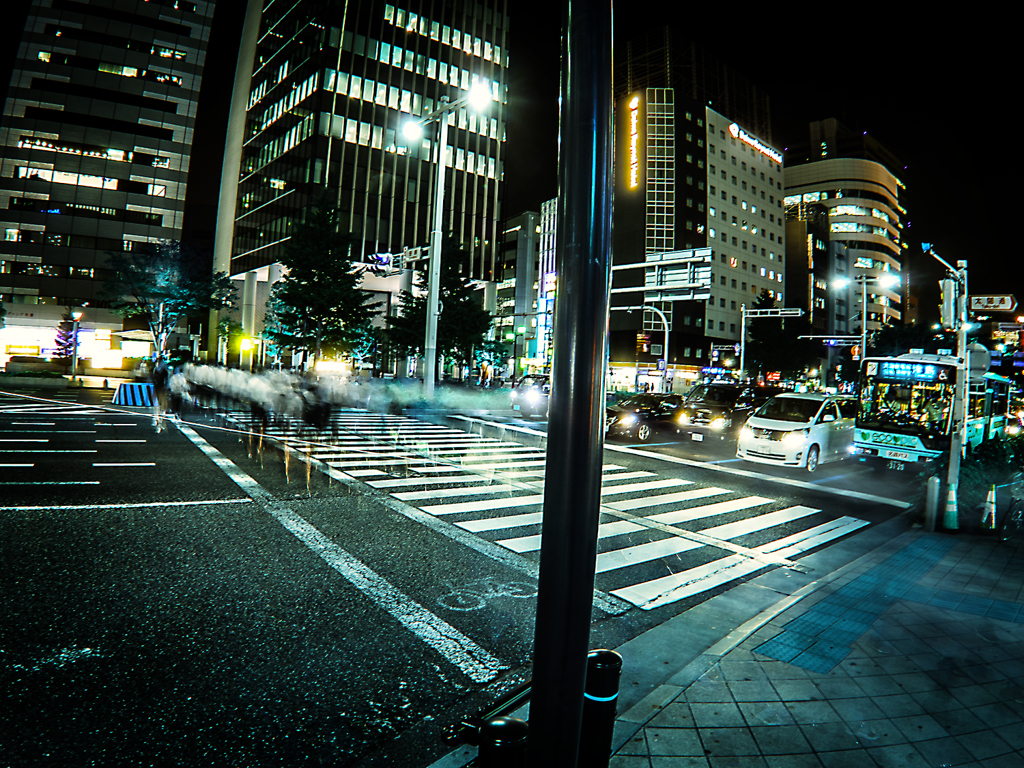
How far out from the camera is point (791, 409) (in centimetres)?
1561

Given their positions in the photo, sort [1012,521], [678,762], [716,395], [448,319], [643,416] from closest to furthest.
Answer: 1. [678,762]
2. [1012,521]
3. [643,416]
4. [716,395]
5. [448,319]

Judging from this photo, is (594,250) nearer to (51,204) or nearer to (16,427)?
(16,427)

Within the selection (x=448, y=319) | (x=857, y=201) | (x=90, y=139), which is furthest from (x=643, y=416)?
(x=857, y=201)

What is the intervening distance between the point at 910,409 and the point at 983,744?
53.8 ft

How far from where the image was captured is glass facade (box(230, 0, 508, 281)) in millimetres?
50969

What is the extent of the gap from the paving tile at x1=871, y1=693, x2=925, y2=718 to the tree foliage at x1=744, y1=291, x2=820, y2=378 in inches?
2523

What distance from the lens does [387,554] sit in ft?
20.5

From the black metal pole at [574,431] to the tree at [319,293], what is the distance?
1335 inches

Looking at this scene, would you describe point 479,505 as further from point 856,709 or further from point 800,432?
point 800,432

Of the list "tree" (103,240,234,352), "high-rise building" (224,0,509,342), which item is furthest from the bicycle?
"high-rise building" (224,0,509,342)

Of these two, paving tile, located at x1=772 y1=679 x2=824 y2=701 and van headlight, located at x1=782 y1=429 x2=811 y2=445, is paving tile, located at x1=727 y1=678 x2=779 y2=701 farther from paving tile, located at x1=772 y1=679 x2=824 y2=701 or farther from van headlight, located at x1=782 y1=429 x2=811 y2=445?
van headlight, located at x1=782 y1=429 x2=811 y2=445

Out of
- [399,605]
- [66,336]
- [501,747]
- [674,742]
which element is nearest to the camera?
[501,747]

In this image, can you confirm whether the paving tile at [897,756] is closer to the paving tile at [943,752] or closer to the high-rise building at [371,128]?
the paving tile at [943,752]

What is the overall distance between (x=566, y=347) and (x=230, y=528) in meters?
6.53
